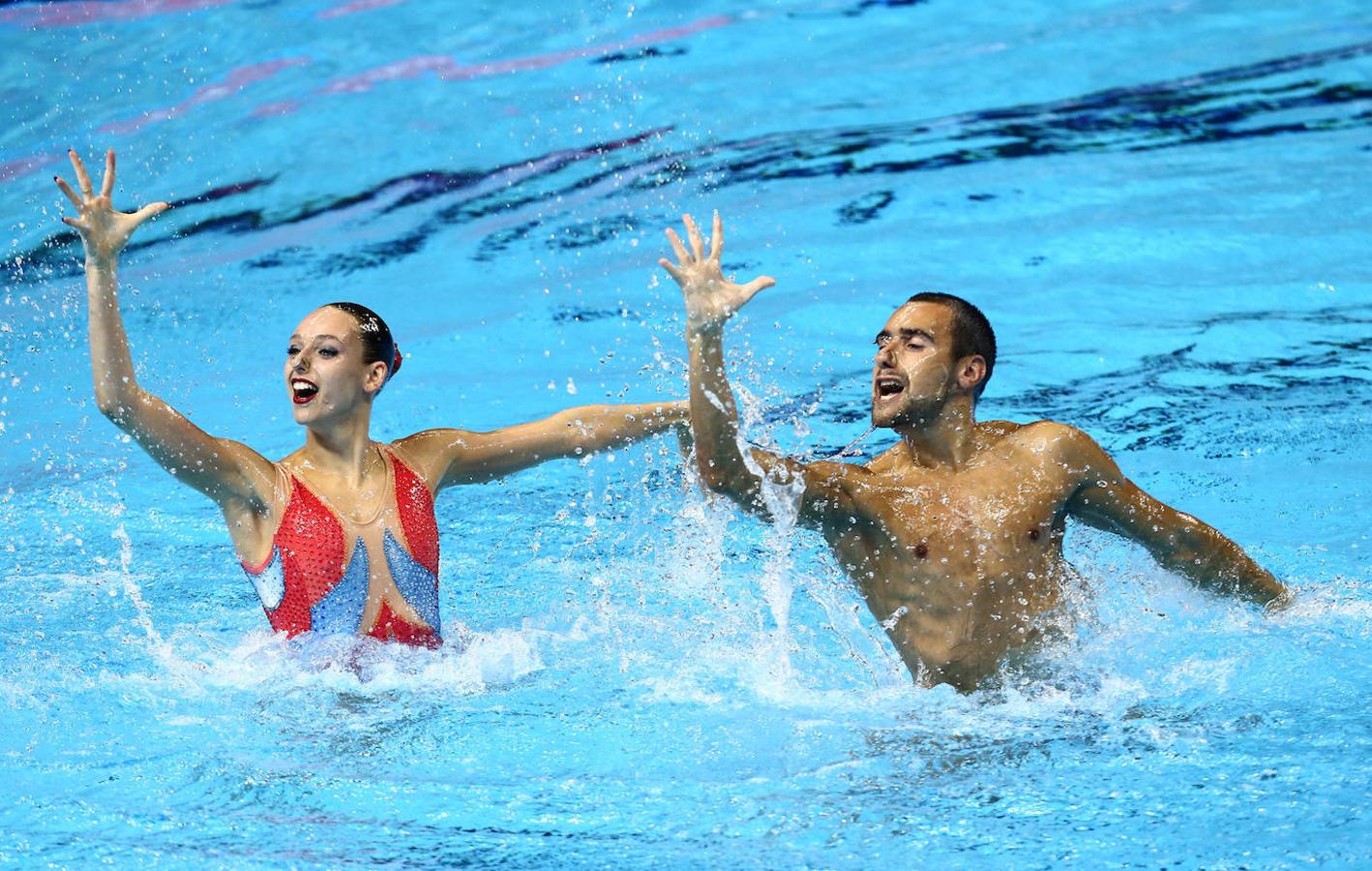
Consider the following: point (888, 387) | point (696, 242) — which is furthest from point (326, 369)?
point (888, 387)

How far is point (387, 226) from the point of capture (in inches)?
340

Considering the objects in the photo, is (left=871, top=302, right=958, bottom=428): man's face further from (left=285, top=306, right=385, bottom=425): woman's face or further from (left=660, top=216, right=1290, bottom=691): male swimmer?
(left=285, top=306, right=385, bottom=425): woman's face

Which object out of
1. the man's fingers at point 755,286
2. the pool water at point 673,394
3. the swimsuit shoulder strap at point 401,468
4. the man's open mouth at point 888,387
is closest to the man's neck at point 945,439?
the man's open mouth at point 888,387

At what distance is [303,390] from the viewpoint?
3.80 meters

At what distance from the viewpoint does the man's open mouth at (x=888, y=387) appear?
3.57 m

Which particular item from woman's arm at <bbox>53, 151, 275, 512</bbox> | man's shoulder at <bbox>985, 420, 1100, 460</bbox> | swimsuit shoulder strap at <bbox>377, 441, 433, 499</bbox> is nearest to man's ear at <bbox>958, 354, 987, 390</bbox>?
man's shoulder at <bbox>985, 420, 1100, 460</bbox>

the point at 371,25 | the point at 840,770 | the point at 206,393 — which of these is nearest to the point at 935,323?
the point at 840,770

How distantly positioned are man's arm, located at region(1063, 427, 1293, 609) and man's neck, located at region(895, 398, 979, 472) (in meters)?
0.22

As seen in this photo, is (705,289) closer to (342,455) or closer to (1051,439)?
(1051,439)

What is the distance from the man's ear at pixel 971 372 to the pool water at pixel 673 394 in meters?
0.57

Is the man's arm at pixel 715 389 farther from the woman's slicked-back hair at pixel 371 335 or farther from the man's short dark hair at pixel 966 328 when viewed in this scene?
the woman's slicked-back hair at pixel 371 335

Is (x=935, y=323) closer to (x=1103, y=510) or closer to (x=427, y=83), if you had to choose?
(x=1103, y=510)

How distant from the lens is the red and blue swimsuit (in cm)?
384

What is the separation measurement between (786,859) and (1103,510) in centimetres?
113
